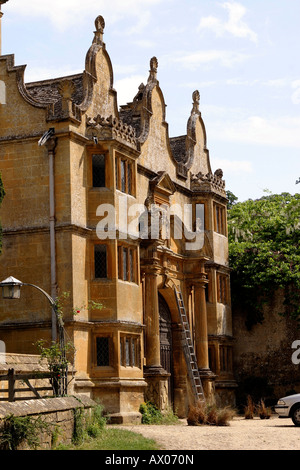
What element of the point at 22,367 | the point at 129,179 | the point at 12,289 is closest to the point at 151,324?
the point at 129,179

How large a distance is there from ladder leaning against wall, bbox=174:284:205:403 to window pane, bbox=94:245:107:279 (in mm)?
5370

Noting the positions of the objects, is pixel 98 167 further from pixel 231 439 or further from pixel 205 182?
pixel 231 439

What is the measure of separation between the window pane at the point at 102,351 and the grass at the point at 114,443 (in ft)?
24.1

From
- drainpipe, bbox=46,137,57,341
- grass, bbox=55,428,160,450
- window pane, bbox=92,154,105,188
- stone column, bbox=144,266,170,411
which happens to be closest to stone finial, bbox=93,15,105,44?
window pane, bbox=92,154,105,188

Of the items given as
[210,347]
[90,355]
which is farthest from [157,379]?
[210,347]

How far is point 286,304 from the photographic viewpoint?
37438 millimetres

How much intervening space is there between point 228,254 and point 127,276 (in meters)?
10.6

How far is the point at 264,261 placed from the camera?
38031 mm

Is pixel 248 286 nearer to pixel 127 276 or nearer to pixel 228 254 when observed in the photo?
pixel 228 254

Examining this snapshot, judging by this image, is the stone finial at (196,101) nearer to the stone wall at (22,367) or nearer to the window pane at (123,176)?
the window pane at (123,176)

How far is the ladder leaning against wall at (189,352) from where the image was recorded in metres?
31.9

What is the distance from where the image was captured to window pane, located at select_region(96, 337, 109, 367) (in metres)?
27.6

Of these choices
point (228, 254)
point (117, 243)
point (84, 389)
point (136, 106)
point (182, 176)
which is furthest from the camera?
point (228, 254)

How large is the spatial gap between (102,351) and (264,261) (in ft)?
40.8
